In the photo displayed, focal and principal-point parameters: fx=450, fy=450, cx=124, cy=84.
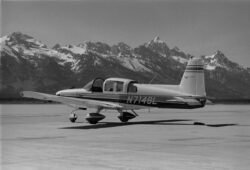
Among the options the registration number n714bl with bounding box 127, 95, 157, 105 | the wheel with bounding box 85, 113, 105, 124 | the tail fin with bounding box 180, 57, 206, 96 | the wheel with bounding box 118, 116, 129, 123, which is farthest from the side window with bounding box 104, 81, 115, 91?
the tail fin with bounding box 180, 57, 206, 96

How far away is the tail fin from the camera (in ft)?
76.1

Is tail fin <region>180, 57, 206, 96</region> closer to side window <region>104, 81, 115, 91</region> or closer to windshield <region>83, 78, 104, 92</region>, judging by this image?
side window <region>104, 81, 115, 91</region>

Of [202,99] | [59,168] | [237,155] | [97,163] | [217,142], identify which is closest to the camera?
[59,168]

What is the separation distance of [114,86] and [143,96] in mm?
1817

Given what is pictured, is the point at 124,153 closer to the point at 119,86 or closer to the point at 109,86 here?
the point at 119,86

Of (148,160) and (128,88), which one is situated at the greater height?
(128,88)

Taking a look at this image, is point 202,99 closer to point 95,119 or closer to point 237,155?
point 95,119

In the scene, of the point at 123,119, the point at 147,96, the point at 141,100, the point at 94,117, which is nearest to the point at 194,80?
the point at 147,96

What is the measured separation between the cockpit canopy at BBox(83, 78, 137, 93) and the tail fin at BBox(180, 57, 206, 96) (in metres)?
2.68

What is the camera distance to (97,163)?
9.74 meters

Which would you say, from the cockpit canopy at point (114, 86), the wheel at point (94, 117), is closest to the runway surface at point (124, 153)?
the wheel at point (94, 117)

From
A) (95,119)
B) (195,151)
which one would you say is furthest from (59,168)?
(95,119)

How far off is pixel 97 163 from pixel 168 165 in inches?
60.4

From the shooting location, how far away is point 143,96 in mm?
23469
